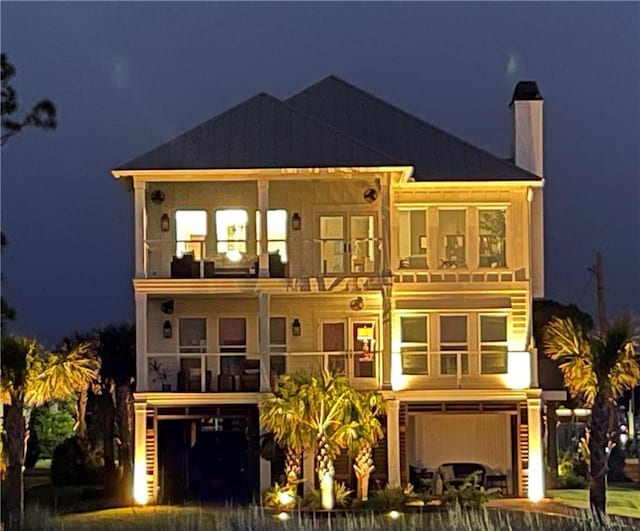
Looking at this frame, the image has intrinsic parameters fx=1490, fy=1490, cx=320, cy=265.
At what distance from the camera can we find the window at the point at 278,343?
34125 millimetres

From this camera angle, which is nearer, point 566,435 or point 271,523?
point 271,523

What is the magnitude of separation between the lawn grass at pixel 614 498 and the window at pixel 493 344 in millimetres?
3136

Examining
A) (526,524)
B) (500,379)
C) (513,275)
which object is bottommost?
(526,524)

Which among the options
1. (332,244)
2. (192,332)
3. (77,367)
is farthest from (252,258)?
(77,367)

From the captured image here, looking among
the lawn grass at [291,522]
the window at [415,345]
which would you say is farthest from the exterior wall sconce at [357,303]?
the lawn grass at [291,522]

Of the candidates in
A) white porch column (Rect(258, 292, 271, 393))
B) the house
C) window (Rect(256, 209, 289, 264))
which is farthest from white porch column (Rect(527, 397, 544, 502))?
window (Rect(256, 209, 289, 264))

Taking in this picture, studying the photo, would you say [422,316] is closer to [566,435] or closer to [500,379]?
[500,379]

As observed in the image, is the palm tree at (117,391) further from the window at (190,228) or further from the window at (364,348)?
the window at (364,348)

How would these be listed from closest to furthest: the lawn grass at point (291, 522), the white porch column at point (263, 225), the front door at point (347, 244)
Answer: the lawn grass at point (291, 522) → the white porch column at point (263, 225) → the front door at point (347, 244)

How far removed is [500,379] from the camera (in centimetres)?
3350

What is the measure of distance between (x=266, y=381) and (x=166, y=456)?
4.45m

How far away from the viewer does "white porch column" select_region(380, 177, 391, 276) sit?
1283 inches

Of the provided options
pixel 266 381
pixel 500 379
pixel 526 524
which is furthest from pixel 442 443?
pixel 526 524

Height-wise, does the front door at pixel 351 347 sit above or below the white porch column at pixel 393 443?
above
